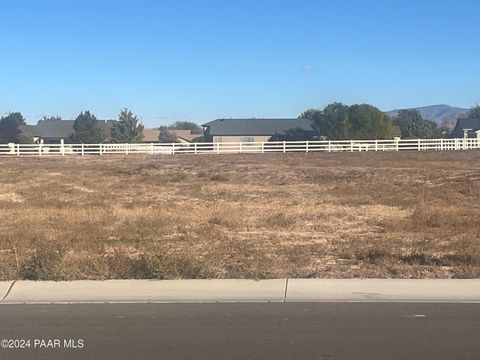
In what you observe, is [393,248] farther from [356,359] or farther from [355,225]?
[356,359]

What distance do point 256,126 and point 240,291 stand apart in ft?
298

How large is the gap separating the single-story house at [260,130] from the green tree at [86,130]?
17.3m

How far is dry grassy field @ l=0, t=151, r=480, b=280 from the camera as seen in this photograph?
375 inches

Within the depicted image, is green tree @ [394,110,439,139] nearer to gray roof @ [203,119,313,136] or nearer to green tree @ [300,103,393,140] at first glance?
gray roof @ [203,119,313,136]

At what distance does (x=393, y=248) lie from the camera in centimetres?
1158

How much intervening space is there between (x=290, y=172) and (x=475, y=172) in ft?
28.9

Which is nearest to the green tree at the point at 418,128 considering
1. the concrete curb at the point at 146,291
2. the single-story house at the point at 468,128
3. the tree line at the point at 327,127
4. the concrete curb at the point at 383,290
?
the tree line at the point at 327,127

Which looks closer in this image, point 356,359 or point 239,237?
point 356,359

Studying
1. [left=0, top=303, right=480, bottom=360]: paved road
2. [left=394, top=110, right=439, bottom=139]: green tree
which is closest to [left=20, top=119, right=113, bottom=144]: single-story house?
[left=394, top=110, right=439, bottom=139]: green tree

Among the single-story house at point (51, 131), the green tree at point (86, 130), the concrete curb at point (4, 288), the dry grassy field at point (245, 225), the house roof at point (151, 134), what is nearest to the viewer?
the concrete curb at point (4, 288)

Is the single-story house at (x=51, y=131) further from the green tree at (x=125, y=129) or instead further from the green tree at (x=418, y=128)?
the green tree at (x=418, y=128)

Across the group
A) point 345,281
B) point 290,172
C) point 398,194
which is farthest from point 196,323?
point 290,172

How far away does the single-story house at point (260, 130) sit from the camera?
3780 inches

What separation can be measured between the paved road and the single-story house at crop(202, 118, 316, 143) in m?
87.4
